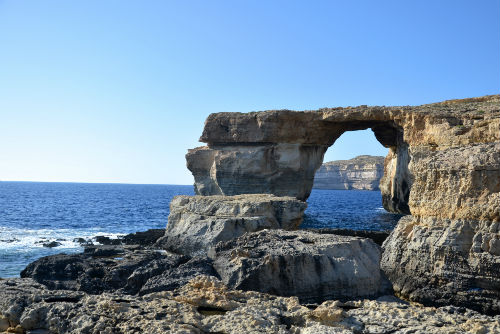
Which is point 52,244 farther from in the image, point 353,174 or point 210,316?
point 353,174

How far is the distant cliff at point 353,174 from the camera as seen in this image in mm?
112438

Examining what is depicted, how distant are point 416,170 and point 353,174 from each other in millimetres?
107643

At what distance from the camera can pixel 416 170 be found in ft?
49.3

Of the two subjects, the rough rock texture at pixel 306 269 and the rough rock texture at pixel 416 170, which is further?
the rough rock texture at pixel 416 170

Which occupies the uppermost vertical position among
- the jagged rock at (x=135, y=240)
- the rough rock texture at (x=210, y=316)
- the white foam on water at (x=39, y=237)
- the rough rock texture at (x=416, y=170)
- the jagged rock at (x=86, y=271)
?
the rough rock texture at (x=416, y=170)

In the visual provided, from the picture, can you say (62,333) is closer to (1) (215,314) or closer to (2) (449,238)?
(1) (215,314)

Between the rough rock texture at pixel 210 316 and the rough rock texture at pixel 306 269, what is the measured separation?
1558mm

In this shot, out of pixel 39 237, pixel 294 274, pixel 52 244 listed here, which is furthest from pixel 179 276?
pixel 39 237

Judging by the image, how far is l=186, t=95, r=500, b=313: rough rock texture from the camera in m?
12.4

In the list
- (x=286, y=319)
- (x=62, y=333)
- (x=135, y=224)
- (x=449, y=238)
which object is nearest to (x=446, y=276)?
(x=449, y=238)

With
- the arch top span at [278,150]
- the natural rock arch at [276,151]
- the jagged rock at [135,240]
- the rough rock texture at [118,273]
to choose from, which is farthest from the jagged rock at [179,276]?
the natural rock arch at [276,151]

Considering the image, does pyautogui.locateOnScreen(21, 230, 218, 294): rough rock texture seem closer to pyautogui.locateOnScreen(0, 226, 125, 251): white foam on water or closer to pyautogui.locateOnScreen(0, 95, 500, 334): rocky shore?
pyautogui.locateOnScreen(0, 95, 500, 334): rocky shore

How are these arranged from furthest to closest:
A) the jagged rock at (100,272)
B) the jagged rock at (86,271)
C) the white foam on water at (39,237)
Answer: the white foam on water at (39,237)
the jagged rock at (86,271)
the jagged rock at (100,272)

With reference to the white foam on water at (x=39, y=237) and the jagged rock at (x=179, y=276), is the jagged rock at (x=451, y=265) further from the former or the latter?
the white foam on water at (x=39, y=237)
